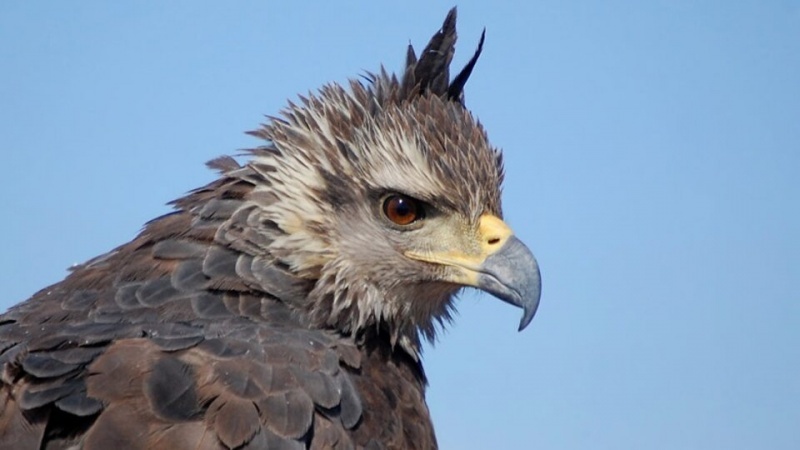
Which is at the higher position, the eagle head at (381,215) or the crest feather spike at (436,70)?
the crest feather spike at (436,70)

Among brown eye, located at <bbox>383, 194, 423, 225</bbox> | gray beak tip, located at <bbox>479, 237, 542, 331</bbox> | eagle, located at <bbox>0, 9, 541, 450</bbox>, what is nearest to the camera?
→ eagle, located at <bbox>0, 9, 541, 450</bbox>

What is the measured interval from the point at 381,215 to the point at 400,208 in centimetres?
11

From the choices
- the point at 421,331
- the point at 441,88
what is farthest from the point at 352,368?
the point at 441,88

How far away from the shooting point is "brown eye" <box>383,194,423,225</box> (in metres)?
7.35

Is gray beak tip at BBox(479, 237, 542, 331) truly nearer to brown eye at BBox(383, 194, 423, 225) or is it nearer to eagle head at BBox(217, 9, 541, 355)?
eagle head at BBox(217, 9, 541, 355)

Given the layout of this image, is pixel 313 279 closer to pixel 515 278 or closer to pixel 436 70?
pixel 515 278

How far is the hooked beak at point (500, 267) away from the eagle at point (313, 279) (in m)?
0.01

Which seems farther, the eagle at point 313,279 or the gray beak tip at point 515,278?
the gray beak tip at point 515,278

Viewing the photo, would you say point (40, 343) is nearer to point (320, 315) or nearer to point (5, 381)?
point (5, 381)

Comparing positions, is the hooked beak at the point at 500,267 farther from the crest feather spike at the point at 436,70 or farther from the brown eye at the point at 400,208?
the crest feather spike at the point at 436,70

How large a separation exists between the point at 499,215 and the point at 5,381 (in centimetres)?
289

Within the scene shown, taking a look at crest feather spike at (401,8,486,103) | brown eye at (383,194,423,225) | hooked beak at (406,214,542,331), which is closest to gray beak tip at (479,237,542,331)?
hooked beak at (406,214,542,331)

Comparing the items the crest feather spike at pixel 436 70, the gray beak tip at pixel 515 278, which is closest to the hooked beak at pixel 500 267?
the gray beak tip at pixel 515 278

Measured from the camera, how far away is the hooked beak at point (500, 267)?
705 centimetres
